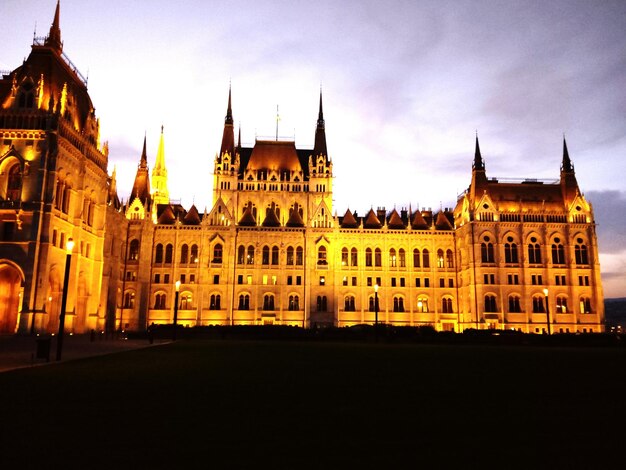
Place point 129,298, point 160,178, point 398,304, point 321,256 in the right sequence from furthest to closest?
1. point 160,178
2. point 398,304
3. point 321,256
4. point 129,298

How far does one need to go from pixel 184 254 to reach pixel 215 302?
8075mm

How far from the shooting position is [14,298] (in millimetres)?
44000

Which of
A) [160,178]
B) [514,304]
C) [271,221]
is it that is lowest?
[514,304]

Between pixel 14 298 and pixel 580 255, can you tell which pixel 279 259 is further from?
pixel 580 255

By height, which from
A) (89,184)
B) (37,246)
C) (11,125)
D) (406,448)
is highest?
(11,125)

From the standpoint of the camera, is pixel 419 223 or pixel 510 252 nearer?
pixel 510 252

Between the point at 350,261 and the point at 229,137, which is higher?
the point at 229,137

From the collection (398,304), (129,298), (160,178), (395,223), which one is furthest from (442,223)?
(160,178)

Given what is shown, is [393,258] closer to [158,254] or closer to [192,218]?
[192,218]

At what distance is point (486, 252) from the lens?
227ft

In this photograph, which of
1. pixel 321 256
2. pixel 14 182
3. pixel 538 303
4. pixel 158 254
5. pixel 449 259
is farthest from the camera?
pixel 449 259

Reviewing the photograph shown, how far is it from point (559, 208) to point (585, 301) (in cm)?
1353

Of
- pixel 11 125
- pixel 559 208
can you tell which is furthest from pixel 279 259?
pixel 559 208

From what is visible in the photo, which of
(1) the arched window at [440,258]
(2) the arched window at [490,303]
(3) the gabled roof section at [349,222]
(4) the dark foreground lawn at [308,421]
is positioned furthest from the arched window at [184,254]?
(4) the dark foreground lawn at [308,421]
